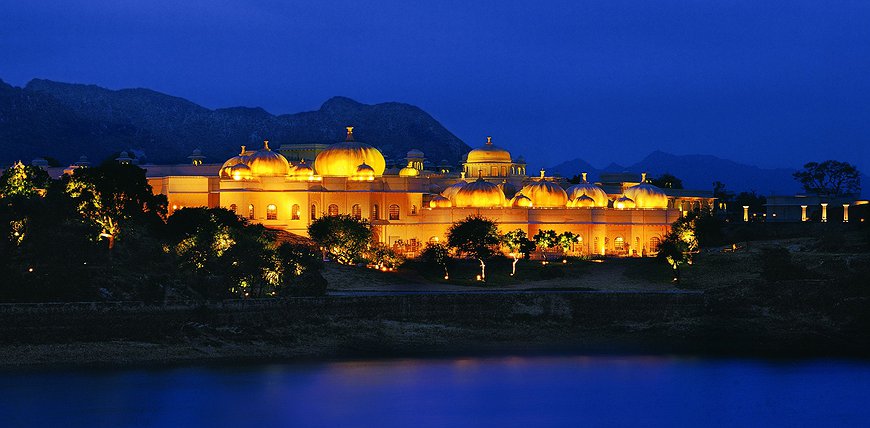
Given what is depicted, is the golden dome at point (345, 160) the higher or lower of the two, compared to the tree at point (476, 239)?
higher

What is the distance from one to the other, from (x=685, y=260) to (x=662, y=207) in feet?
63.0

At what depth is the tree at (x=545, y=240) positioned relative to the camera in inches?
3856

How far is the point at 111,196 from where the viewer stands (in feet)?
269

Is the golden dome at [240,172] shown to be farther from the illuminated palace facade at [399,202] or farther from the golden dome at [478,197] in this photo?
the golden dome at [478,197]

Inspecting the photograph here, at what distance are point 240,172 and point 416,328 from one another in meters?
39.7

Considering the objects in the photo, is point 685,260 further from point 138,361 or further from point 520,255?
point 138,361

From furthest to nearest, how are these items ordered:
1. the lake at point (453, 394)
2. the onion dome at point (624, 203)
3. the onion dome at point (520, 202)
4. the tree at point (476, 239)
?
the onion dome at point (624, 203)
the onion dome at point (520, 202)
the tree at point (476, 239)
the lake at point (453, 394)

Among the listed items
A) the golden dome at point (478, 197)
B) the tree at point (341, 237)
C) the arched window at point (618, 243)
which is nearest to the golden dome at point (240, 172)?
the tree at point (341, 237)

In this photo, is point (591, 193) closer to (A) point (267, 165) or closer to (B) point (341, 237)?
(A) point (267, 165)

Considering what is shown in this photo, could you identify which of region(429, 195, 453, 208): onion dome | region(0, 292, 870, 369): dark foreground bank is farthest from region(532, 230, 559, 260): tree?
region(0, 292, 870, 369): dark foreground bank

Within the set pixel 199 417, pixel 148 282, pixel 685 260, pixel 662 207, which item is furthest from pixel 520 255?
pixel 199 417

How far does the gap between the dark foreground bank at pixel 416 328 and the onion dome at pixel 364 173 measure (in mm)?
33647

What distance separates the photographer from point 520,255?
9406 cm

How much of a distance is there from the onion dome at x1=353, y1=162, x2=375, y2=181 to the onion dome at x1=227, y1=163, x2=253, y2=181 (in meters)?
7.52
